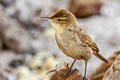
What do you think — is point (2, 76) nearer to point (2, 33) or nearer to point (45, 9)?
point (2, 33)

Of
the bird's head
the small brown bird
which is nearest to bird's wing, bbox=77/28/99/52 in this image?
the small brown bird

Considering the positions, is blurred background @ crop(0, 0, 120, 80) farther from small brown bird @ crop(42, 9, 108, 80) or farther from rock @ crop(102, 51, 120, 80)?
rock @ crop(102, 51, 120, 80)

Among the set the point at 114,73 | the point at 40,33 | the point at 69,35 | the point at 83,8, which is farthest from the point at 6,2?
the point at 114,73

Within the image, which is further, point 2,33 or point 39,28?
point 39,28

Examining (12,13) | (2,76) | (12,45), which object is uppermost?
(12,13)

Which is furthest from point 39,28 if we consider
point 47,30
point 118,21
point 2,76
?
point 2,76

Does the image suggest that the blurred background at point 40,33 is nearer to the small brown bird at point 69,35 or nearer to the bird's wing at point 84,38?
the bird's wing at point 84,38

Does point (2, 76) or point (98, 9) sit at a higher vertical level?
point (98, 9)

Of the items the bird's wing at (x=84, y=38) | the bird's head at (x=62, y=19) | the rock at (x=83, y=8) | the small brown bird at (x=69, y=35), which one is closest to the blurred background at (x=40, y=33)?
the rock at (x=83, y=8)
